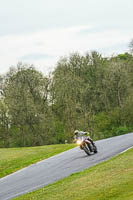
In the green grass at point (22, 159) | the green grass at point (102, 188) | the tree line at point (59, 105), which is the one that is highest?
the tree line at point (59, 105)

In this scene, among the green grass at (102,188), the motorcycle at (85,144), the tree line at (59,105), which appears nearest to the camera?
the green grass at (102,188)

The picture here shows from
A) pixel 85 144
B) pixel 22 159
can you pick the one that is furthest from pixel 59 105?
pixel 85 144

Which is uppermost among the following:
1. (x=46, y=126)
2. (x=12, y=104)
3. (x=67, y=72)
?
(x=67, y=72)

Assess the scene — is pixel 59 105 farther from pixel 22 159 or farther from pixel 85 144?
pixel 85 144

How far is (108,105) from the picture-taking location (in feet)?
228

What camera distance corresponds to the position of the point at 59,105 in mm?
64625

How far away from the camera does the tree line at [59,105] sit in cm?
6109

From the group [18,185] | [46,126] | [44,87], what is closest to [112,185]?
[18,185]

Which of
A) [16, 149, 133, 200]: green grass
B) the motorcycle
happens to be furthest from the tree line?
[16, 149, 133, 200]: green grass

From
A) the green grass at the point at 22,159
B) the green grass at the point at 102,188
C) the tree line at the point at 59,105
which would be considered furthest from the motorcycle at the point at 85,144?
the tree line at the point at 59,105

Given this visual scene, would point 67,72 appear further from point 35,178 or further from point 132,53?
point 35,178

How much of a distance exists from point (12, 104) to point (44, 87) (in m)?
6.34

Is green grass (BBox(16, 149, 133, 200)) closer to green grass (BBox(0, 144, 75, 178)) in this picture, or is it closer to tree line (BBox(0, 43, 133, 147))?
green grass (BBox(0, 144, 75, 178))

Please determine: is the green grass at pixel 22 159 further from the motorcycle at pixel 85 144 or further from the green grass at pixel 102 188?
the green grass at pixel 102 188
